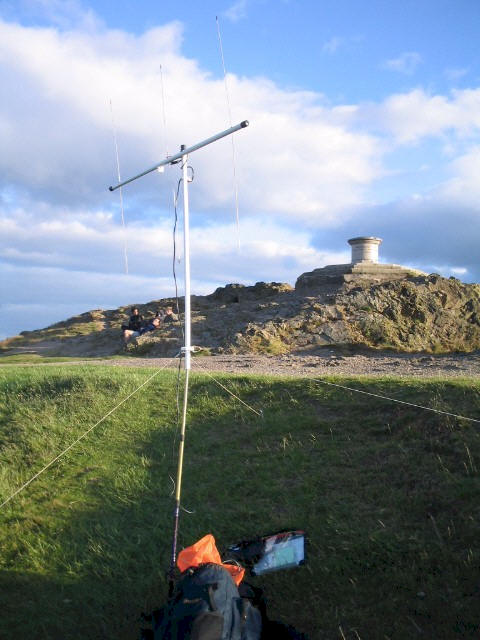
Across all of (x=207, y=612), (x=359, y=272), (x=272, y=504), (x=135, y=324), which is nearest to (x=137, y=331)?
(x=135, y=324)

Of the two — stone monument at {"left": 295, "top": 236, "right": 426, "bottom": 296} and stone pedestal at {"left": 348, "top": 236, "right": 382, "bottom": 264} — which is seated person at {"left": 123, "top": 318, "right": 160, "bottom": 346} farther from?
stone pedestal at {"left": 348, "top": 236, "right": 382, "bottom": 264}

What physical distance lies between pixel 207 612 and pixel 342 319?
12242 mm

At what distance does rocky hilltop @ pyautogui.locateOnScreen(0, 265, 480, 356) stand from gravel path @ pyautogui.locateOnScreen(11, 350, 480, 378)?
1.45m

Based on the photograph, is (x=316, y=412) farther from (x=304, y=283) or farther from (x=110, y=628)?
(x=304, y=283)

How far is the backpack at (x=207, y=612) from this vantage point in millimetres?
3584

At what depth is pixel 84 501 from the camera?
20.4 ft

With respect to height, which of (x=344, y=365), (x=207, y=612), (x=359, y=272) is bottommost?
(x=207, y=612)

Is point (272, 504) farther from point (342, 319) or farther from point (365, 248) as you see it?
point (365, 248)

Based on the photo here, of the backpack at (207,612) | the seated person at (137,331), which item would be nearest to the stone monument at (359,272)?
the seated person at (137,331)

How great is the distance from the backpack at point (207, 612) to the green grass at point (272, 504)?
0.66 meters

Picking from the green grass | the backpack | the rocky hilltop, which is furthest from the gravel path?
the backpack

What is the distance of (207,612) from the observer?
142 inches

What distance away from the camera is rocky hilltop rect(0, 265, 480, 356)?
14859 mm

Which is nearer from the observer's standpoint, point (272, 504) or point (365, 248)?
point (272, 504)
